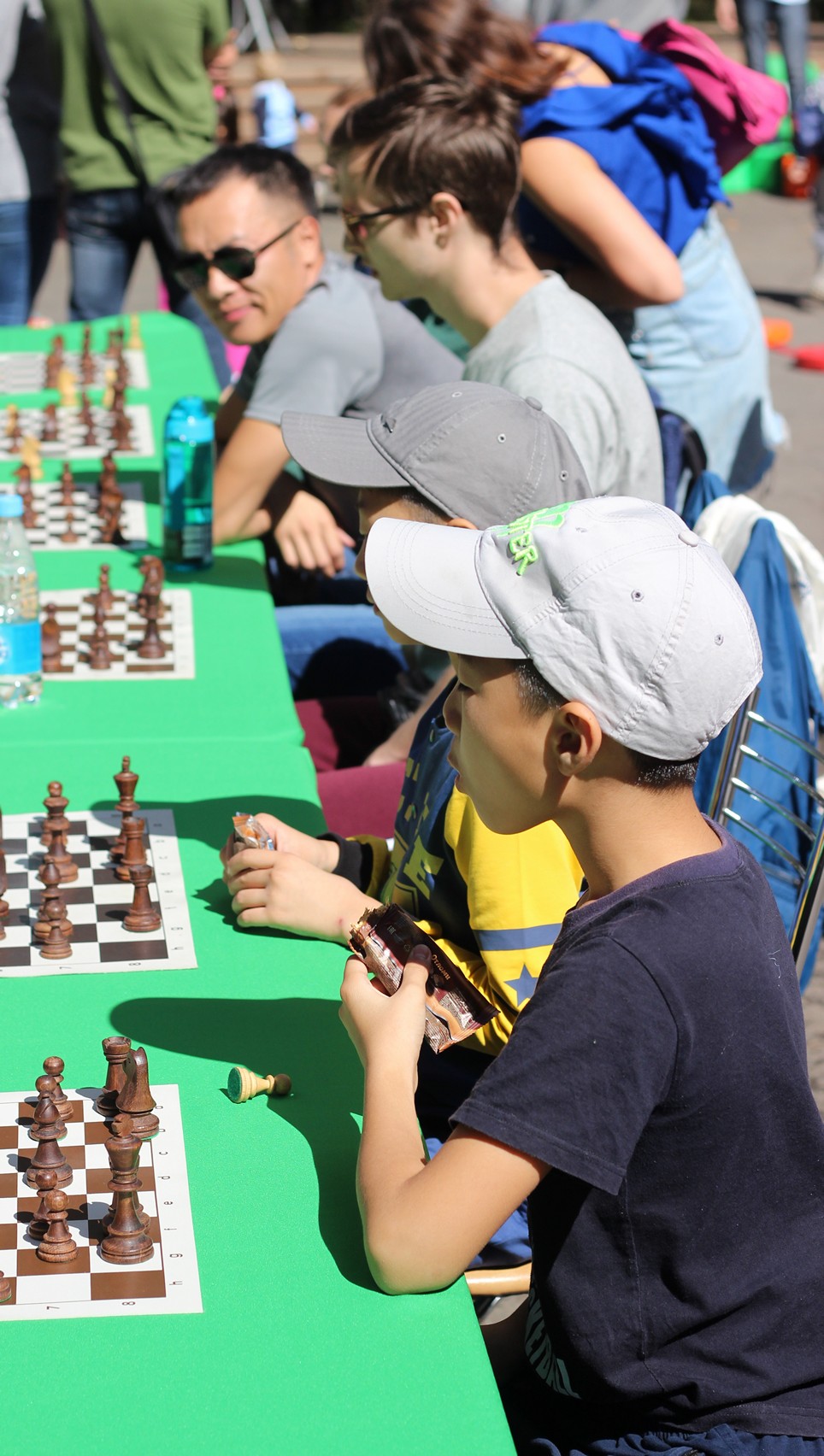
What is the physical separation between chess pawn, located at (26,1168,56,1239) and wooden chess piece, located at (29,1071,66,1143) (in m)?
0.05

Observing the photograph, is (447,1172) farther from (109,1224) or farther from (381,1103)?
(109,1224)

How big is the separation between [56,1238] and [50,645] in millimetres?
1629

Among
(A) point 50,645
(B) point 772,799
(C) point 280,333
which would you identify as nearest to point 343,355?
(C) point 280,333

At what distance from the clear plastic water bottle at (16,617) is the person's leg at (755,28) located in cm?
1213

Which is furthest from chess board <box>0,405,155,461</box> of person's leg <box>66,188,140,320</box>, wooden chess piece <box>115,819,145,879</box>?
wooden chess piece <box>115,819,145,879</box>

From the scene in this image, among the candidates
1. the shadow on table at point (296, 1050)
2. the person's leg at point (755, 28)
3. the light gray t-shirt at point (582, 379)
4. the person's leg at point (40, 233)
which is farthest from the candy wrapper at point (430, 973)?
the person's leg at point (755, 28)

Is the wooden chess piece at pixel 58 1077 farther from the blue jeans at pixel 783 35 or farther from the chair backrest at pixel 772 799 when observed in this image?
the blue jeans at pixel 783 35

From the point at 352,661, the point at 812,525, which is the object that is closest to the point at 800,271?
the point at 812,525

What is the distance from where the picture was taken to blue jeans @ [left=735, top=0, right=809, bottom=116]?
1298 centimetres

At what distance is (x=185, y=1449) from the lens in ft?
4.08

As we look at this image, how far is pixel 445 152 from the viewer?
9.88 ft

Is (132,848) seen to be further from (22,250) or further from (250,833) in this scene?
(22,250)

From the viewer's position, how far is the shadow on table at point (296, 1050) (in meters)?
1.60

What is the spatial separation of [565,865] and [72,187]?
4880mm
